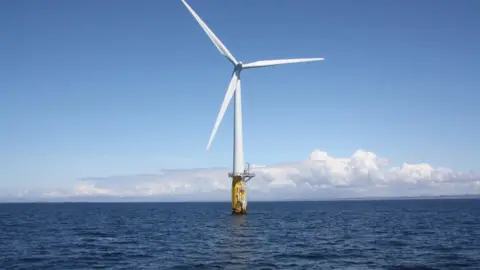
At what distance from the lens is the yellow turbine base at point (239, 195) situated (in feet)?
342

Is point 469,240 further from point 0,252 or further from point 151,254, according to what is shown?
point 0,252

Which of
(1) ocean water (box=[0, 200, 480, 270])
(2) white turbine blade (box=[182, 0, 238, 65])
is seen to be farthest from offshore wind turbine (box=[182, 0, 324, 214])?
(1) ocean water (box=[0, 200, 480, 270])

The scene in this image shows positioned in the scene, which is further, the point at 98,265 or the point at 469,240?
the point at 469,240

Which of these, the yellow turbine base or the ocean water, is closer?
the ocean water

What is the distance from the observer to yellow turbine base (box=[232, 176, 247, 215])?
342 ft

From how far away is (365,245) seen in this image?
5978 cm

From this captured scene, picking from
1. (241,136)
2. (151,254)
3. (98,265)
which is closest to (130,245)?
(151,254)

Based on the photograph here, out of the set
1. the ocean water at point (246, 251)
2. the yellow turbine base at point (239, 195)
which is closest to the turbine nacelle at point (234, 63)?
the yellow turbine base at point (239, 195)

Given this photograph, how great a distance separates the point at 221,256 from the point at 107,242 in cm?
2360

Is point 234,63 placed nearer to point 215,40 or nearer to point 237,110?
Answer: point 215,40

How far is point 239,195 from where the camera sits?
106688 millimetres

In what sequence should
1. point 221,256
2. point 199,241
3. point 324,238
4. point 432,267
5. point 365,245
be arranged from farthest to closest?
point 324,238
point 199,241
point 365,245
point 221,256
point 432,267

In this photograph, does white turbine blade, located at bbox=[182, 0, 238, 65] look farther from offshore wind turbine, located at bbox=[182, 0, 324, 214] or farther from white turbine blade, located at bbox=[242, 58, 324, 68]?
white turbine blade, located at bbox=[242, 58, 324, 68]

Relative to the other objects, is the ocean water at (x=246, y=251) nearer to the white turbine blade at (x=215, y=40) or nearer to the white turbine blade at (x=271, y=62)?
the white turbine blade at (x=271, y=62)
